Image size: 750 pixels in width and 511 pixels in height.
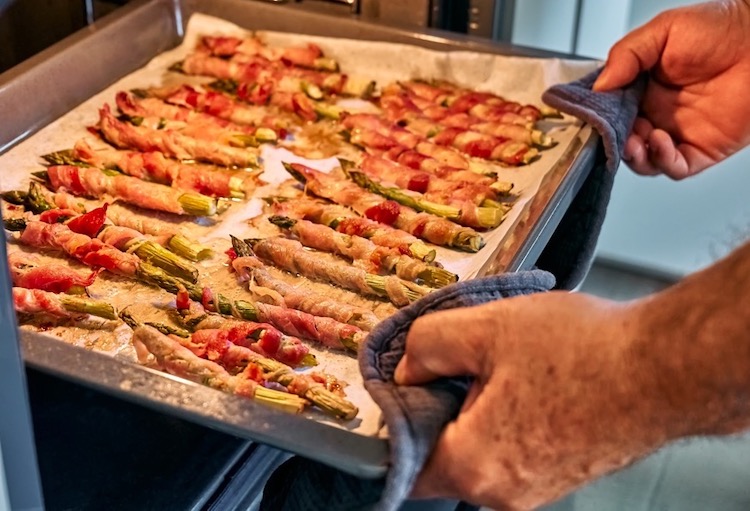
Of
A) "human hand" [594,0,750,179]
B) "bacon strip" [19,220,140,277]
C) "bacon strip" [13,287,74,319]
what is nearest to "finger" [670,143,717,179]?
"human hand" [594,0,750,179]

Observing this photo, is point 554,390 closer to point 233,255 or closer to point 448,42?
point 233,255

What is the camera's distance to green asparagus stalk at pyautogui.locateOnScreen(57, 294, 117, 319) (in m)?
1.35

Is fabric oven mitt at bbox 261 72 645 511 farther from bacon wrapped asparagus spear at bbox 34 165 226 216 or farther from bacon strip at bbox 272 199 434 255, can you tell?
bacon wrapped asparagus spear at bbox 34 165 226 216

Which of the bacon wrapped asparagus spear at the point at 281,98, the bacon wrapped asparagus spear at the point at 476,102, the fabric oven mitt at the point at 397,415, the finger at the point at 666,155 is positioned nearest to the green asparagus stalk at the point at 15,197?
the bacon wrapped asparagus spear at the point at 281,98

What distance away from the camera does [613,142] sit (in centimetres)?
166

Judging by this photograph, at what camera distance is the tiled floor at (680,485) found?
2.25 metres

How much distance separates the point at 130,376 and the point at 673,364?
604mm

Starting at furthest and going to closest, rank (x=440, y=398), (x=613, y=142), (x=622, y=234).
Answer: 1. (x=622, y=234)
2. (x=613, y=142)
3. (x=440, y=398)

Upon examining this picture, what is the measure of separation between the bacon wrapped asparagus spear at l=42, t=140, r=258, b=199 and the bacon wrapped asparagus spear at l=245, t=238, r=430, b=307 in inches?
7.2

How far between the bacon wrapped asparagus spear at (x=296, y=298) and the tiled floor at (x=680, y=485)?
1106 mm

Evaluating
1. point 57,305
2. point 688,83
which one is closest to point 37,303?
point 57,305

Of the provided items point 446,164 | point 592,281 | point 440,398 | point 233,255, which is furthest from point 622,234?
point 440,398

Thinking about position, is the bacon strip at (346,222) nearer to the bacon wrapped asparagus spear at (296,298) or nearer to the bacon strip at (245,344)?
the bacon wrapped asparagus spear at (296,298)

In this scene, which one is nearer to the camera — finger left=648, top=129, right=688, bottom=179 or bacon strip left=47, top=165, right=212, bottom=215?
bacon strip left=47, top=165, right=212, bottom=215
